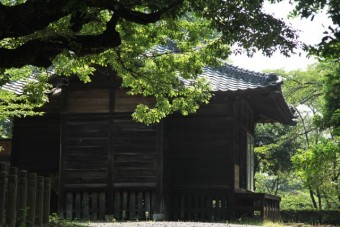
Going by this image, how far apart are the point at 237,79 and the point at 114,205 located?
5.55 metres

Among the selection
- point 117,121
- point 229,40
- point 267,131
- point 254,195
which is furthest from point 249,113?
point 229,40

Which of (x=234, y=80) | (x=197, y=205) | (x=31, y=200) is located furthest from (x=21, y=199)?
(x=234, y=80)

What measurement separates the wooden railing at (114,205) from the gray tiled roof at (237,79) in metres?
3.98

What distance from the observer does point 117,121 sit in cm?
1700

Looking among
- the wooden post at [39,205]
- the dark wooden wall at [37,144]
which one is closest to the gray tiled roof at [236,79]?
the dark wooden wall at [37,144]

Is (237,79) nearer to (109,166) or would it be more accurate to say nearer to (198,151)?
(198,151)

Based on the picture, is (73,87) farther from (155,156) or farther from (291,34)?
(291,34)

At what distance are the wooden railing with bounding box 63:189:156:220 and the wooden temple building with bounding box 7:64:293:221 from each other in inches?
1.2

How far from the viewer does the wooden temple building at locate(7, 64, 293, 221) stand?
1662 centimetres

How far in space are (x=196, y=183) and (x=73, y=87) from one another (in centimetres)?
504

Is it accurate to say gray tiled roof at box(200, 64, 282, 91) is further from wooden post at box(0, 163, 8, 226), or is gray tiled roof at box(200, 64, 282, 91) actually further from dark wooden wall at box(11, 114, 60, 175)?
wooden post at box(0, 163, 8, 226)

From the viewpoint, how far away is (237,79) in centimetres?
1727

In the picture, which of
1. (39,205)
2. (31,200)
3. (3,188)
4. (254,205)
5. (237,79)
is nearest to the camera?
(3,188)

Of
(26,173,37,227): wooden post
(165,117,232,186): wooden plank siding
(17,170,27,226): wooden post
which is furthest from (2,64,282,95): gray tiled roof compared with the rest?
(17,170,27,226): wooden post
